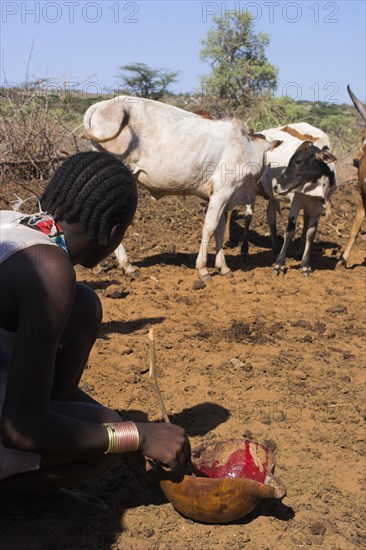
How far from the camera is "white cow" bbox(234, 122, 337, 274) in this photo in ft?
26.9

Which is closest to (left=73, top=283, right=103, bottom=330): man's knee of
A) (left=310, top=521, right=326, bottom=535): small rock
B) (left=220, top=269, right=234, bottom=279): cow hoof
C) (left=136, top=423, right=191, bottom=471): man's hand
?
(left=136, top=423, right=191, bottom=471): man's hand

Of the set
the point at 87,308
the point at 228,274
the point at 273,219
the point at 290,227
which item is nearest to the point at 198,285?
the point at 228,274

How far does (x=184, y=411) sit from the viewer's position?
159 inches

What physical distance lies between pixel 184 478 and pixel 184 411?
129 centimetres

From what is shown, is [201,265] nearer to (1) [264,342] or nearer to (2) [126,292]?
(2) [126,292]

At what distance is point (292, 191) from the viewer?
8.24m

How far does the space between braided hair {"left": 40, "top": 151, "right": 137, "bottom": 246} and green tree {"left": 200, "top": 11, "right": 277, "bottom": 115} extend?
517 inches

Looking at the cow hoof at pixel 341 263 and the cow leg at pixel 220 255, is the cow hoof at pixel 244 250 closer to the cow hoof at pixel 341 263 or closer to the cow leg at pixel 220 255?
the cow leg at pixel 220 255

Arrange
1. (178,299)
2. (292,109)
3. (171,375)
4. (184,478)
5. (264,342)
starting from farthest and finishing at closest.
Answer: (292,109), (178,299), (264,342), (171,375), (184,478)

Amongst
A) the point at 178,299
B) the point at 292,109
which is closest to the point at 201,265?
the point at 178,299

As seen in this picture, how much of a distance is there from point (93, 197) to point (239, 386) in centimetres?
236

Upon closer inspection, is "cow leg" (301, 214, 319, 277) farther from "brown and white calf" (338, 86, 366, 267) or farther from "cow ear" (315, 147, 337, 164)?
"cow ear" (315, 147, 337, 164)

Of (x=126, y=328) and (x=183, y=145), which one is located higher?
(x=183, y=145)

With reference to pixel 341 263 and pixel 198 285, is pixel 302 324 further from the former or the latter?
pixel 341 263
